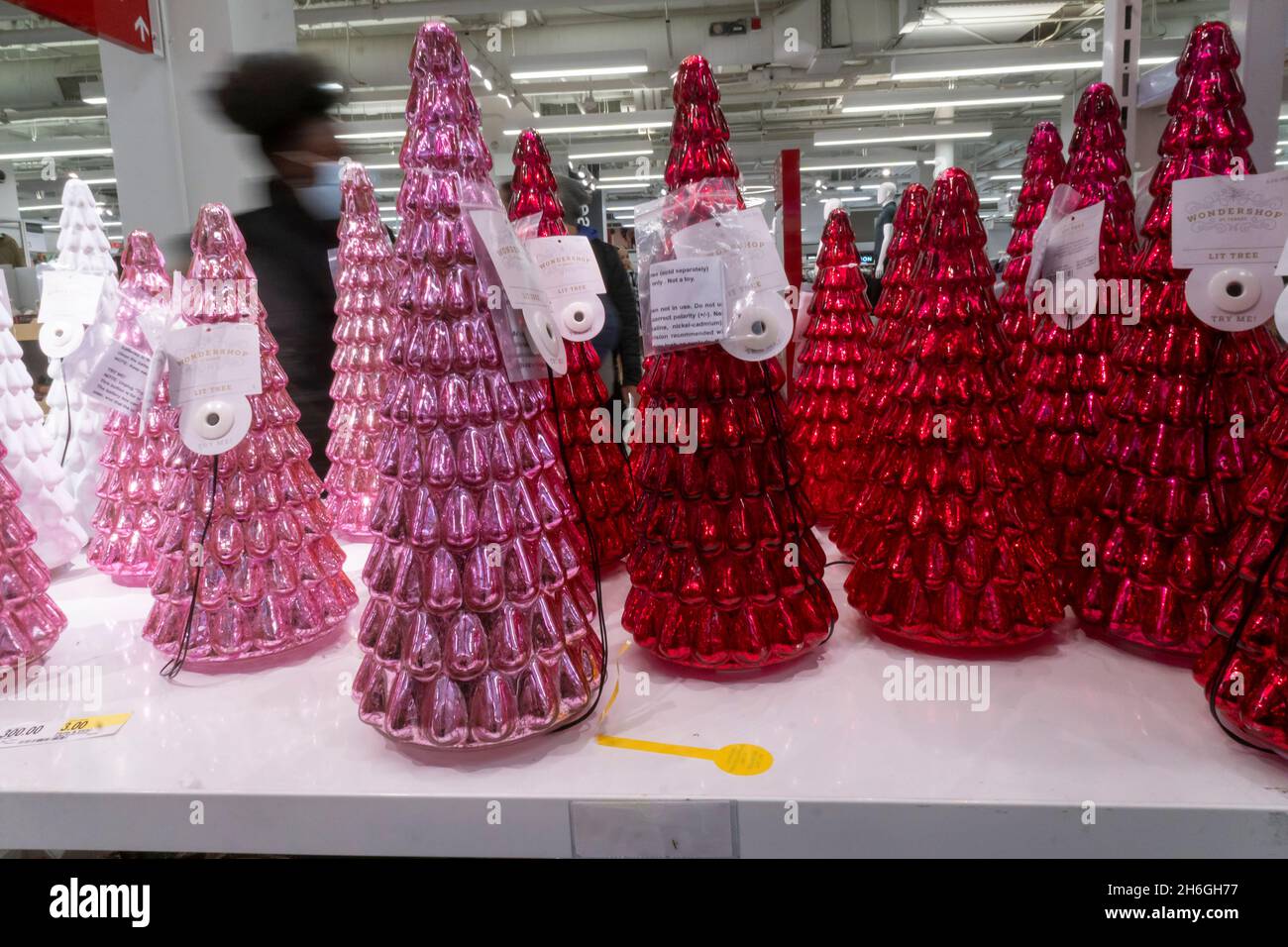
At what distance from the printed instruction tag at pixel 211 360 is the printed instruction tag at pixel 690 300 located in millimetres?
513

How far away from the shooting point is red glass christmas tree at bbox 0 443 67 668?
1.03 m

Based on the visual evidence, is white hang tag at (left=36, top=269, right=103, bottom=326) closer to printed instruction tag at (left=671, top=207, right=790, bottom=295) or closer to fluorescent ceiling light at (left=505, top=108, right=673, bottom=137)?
printed instruction tag at (left=671, top=207, right=790, bottom=295)

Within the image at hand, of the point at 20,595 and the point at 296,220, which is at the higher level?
the point at 296,220

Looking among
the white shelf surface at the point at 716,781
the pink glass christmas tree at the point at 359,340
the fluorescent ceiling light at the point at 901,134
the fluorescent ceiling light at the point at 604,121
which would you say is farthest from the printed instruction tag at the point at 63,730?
the fluorescent ceiling light at the point at 901,134

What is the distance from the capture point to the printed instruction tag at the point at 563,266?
1146 mm

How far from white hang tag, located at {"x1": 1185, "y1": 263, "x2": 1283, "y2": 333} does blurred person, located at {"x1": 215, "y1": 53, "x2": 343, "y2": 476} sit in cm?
160

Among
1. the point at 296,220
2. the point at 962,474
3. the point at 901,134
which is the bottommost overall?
the point at 962,474

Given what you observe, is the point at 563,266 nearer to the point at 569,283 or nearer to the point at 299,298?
the point at 569,283

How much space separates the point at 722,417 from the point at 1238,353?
1.84ft

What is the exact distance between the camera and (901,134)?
10.4m

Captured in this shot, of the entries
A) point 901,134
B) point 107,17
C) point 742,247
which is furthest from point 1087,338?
point 901,134

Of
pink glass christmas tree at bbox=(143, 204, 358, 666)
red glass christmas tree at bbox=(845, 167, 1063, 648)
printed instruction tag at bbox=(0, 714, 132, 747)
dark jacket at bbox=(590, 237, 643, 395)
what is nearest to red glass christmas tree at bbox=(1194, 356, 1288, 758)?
red glass christmas tree at bbox=(845, 167, 1063, 648)

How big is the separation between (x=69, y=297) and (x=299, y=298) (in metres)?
0.49
